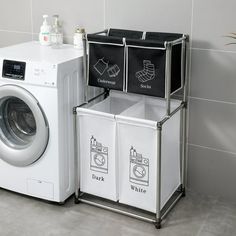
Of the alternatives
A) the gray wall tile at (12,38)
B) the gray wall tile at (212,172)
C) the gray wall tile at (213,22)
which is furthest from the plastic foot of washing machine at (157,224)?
the gray wall tile at (12,38)

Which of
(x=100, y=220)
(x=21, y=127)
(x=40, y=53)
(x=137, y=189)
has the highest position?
(x=40, y=53)

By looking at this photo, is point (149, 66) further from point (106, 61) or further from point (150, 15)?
point (150, 15)

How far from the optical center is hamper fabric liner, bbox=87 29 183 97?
2.27 meters

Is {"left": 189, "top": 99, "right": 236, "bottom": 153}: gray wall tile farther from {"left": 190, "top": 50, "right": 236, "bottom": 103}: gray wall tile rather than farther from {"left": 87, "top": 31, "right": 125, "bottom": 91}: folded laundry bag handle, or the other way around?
{"left": 87, "top": 31, "right": 125, "bottom": 91}: folded laundry bag handle

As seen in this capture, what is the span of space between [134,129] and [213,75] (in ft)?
1.85

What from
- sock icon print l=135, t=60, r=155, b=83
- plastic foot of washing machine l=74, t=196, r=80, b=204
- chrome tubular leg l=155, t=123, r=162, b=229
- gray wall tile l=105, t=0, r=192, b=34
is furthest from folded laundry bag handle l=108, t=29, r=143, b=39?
plastic foot of washing machine l=74, t=196, r=80, b=204

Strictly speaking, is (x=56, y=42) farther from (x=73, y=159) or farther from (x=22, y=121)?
(x=73, y=159)

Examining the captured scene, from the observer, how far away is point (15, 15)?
3.12 meters

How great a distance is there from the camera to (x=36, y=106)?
245 cm

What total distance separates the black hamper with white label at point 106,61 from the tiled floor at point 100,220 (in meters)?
0.72

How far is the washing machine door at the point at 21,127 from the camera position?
8.11 feet

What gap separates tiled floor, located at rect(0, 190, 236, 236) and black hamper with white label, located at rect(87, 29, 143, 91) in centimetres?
72

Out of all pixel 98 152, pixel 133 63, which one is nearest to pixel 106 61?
pixel 133 63

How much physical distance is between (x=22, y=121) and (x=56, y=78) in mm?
486
